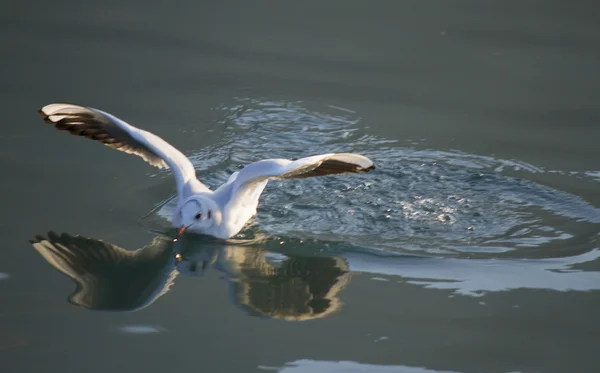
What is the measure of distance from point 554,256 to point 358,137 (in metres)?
2.82

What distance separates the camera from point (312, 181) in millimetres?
7453

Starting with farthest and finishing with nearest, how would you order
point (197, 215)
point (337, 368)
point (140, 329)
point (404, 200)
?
1. point (404, 200)
2. point (197, 215)
3. point (140, 329)
4. point (337, 368)

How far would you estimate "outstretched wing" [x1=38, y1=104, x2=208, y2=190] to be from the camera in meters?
6.62

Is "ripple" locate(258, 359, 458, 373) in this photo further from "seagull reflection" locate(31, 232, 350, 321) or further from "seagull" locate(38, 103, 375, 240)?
"seagull" locate(38, 103, 375, 240)

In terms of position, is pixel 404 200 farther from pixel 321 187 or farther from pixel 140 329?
pixel 140 329

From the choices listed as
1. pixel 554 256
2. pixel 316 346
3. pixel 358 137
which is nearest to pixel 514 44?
pixel 358 137

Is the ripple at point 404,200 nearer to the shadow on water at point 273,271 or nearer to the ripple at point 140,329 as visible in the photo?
the shadow on water at point 273,271

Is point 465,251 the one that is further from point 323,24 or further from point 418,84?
point 323,24

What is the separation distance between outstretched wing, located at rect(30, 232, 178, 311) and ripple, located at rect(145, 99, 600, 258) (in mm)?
708

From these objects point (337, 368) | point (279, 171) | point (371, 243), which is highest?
point (279, 171)

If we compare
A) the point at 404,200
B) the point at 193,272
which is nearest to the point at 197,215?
the point at 193,272

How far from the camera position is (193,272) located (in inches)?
230

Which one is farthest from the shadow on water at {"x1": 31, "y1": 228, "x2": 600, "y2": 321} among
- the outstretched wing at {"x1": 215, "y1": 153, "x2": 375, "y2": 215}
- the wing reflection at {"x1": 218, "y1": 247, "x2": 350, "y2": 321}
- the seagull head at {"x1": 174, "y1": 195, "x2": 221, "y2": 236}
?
the outstretched wing at {"x1": 215, "y1": 153, "x2": 375, "y2": 215}

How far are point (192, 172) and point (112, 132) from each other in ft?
2.33
